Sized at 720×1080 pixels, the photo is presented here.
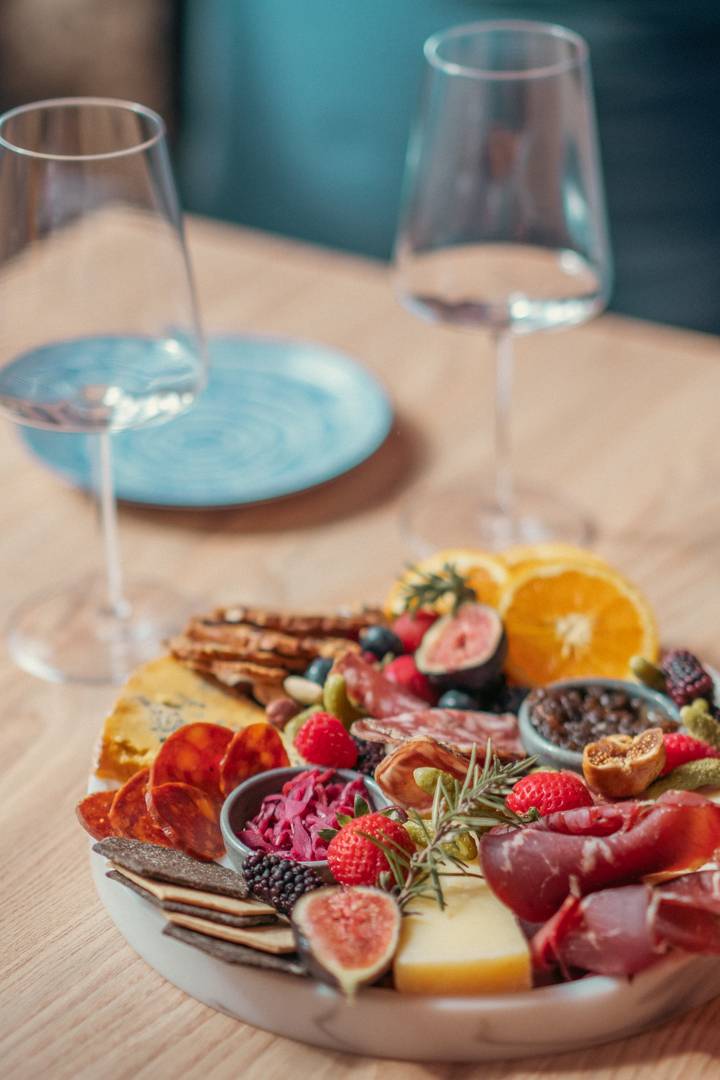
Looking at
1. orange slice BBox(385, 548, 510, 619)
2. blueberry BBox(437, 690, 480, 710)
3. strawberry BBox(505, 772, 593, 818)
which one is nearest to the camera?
strawberry BBox(505, 772, 593, 818)

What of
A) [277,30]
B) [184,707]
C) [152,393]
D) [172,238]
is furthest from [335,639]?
[277,30]

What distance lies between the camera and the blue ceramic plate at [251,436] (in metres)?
1.77

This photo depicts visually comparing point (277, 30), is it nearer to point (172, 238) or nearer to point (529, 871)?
point (172, 238)

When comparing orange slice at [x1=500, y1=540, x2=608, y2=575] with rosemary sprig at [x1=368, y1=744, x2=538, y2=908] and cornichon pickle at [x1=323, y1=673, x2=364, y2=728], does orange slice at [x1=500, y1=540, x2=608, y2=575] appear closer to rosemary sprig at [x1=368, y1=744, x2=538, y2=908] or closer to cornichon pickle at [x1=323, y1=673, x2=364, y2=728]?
cornichon pickle at [x1=323, y1=673, x2=364, y2=728]

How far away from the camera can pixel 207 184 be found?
429 centimetres

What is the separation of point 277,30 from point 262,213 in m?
0.55

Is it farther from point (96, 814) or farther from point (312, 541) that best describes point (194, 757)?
point (312, 541)

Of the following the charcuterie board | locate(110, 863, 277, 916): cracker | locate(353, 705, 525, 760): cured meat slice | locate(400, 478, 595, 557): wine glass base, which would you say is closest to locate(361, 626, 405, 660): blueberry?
the charcuterie board

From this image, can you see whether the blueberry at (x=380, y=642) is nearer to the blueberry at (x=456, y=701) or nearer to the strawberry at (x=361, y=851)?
the blueberry at (x=456, y=701)

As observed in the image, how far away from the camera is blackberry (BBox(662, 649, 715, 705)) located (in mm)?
1284

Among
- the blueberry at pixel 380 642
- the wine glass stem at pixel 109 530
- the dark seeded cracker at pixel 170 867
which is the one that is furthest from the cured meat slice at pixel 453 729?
the wine glass stem at pixel 109 530

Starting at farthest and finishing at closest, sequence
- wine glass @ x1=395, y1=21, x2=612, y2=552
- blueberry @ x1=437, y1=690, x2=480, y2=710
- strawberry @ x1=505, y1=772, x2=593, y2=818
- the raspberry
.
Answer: wine glass @ x1=395, y1=21, x2=612, y2=552
blueberry @ x1=437, y1=690, x2=480, y2=710
the raspberry
strawberry @ x1=505, y1=772, x2=593, y2=818

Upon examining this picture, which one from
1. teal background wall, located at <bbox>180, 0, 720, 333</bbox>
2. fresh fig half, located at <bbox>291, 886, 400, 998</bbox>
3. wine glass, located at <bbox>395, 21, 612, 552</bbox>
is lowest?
teal background wall, located at <bbox>180, 0, 720, 333</bbox>

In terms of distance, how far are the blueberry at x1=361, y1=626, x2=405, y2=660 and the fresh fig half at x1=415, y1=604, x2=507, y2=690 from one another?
0.10 feet
